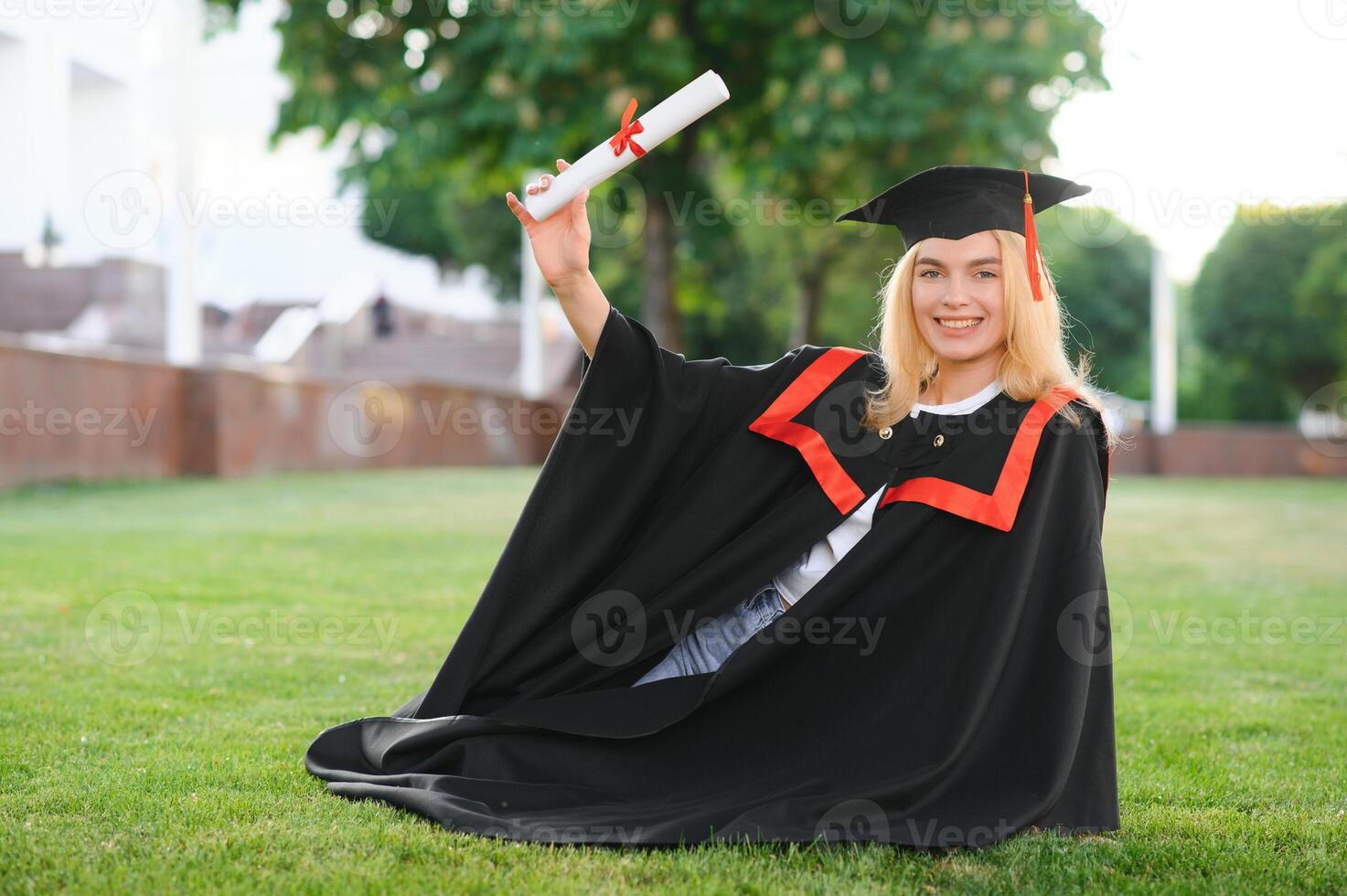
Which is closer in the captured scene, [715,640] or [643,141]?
[643,141]

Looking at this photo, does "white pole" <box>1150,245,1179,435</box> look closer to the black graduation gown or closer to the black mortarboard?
the black mortarboard

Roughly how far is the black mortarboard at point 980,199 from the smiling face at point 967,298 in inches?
1.6

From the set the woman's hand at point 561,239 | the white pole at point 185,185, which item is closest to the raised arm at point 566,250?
the woman's hand at point 561,239

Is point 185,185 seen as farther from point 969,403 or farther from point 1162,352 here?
point 1162,352

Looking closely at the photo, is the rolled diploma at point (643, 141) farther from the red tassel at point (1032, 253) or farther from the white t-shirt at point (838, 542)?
the white t-shirt at point (838, 542)

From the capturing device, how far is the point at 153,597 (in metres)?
7.42

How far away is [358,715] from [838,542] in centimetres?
219

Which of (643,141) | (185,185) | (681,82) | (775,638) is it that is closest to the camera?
(643,141)

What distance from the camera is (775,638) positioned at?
3527mm

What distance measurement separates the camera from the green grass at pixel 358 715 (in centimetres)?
305

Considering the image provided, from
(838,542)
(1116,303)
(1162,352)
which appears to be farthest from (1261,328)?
(838,542)

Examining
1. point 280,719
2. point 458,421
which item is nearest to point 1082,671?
point 280,719

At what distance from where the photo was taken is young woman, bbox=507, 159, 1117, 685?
12.0 ft

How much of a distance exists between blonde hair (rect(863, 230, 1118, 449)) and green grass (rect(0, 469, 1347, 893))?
1217mm
